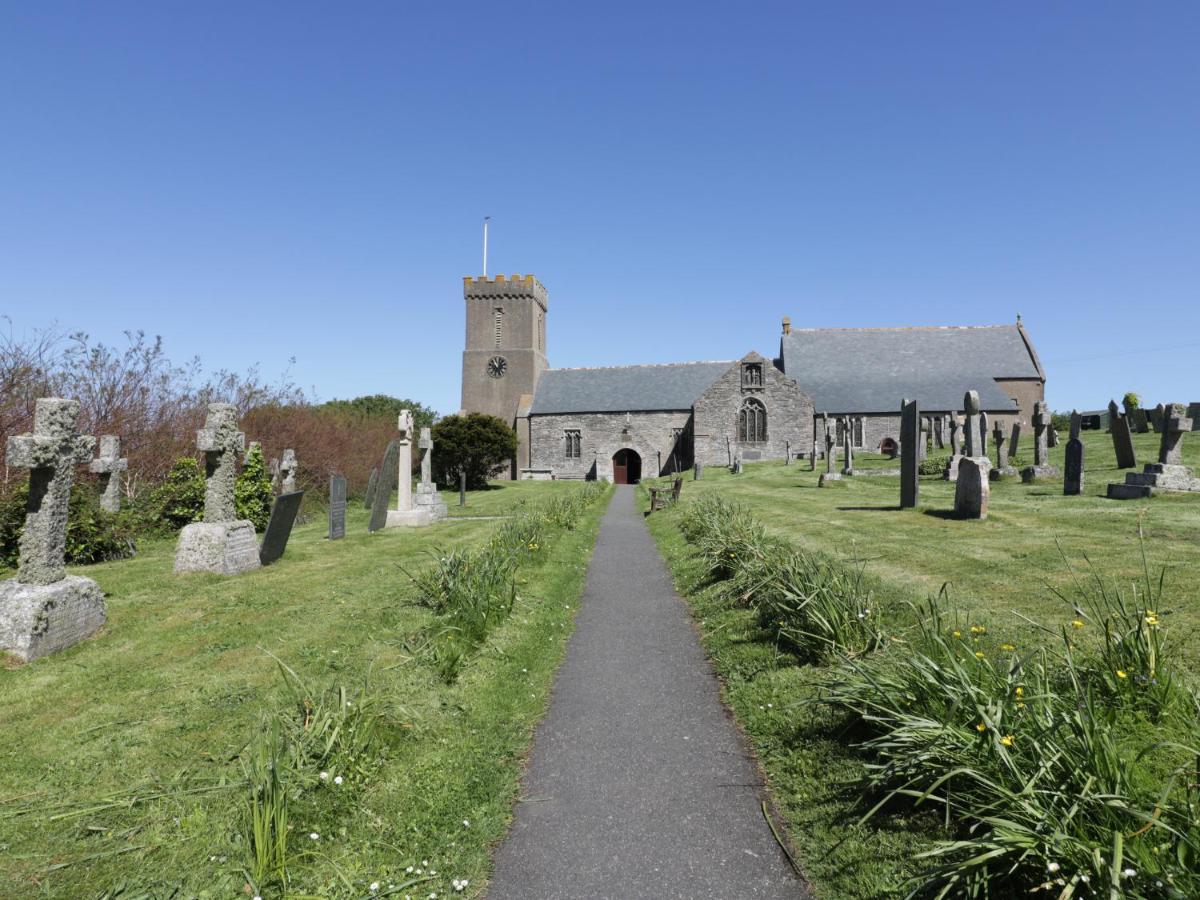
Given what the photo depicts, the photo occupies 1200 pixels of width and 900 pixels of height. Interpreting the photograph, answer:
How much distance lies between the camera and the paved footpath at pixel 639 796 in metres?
3.51

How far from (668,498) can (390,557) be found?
46.6ft

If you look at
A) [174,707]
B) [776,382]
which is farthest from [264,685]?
[776,382]

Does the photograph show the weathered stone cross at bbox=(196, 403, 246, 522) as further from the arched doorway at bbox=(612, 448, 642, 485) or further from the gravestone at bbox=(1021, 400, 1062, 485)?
the arched doorway at bbox=(612, 448, 642, 485)

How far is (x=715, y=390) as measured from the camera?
4588 centimetres

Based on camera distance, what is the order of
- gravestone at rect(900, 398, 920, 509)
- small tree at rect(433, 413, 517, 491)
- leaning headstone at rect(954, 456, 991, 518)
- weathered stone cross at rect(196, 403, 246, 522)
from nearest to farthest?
weathered stone cross at rect(196, 403, 246, 522), leaning headstone at rect(954, 456, 991, 518), gravestone at rect(900, 398, 920, 509), small tree at rect(433, 413, 517, 491)

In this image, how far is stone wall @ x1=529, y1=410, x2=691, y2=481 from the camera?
160ft

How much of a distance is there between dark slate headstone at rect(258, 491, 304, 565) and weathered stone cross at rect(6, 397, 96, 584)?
12.9 ft

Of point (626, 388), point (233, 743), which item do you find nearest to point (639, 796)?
point (233, 743)

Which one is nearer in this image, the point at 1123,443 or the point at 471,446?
the point at 1123,443

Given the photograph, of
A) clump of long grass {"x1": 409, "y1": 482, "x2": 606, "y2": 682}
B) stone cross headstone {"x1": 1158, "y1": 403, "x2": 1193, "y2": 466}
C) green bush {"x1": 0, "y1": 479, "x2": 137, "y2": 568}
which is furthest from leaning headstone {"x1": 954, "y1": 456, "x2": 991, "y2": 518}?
green bush {"x1": 0, "y1": 479, "x2": 137, "y2": 568}

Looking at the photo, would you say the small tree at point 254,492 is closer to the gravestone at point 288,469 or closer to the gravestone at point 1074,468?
the gravestone at point 288,469

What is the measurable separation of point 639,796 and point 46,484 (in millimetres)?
7077

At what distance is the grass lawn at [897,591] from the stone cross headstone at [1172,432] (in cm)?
134

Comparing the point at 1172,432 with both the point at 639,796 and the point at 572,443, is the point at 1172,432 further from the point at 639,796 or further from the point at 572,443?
the point at 572,443
